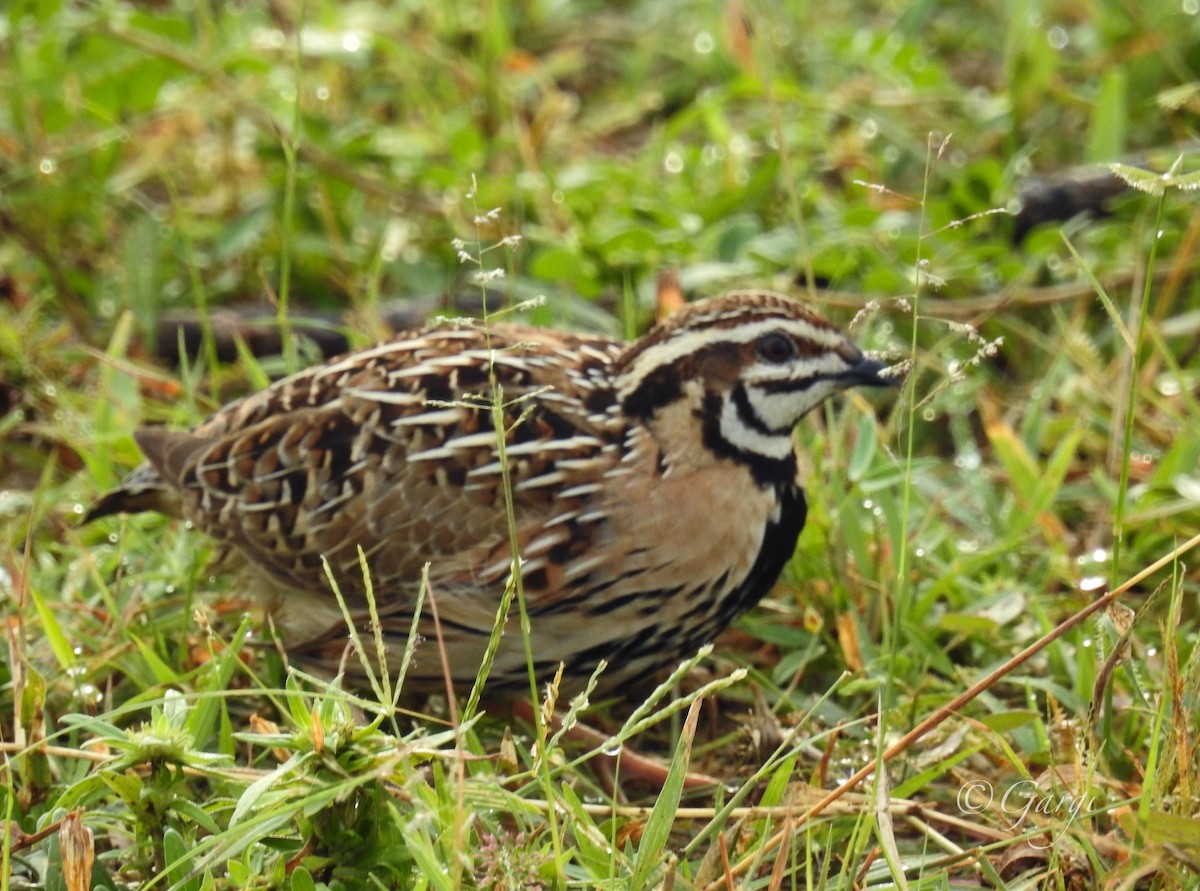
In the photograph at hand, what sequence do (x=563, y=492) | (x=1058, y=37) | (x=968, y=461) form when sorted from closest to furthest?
(x=563, y=492)
(x=968, y=461)
(x=1058, y=37)

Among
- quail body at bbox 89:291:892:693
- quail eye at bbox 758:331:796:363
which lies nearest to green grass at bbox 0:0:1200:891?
quail body at bbox 89:291:892:693

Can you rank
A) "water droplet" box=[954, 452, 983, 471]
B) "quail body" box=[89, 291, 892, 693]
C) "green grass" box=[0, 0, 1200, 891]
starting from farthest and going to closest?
"water droplet" box=[954, 452, 983, 471] < "quail body" box=[89, 291, 892, 693] < "green grass" box=[0, 0, 1200, 891]

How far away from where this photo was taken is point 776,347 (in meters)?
3.62

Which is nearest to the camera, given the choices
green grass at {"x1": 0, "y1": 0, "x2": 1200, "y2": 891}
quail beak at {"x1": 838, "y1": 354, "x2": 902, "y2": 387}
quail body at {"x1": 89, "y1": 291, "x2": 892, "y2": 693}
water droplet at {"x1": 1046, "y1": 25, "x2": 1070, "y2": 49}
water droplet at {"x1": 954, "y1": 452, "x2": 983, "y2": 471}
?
green grass at {"x1": 0, "y1": 0, "x2": 1200, "y2": 891}

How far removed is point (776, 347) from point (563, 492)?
579 mm

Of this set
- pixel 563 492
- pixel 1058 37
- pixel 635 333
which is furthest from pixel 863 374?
pixel 1058 37

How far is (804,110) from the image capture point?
5.75 metres

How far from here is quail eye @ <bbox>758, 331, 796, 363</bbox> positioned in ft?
11.8

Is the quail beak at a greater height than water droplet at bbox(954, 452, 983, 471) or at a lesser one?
greater

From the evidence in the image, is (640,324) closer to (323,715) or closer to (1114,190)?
(1114,190)

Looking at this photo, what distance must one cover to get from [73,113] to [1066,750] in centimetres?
386

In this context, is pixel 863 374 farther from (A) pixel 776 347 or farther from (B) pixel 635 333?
(B) pixel 635 333

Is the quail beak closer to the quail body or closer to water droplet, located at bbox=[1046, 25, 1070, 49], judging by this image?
the quail body

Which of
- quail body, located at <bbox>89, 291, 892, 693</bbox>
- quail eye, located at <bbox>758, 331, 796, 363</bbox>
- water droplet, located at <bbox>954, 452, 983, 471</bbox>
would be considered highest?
quail eye, located at <bbox>758, 331, 796, 363</bbox>
